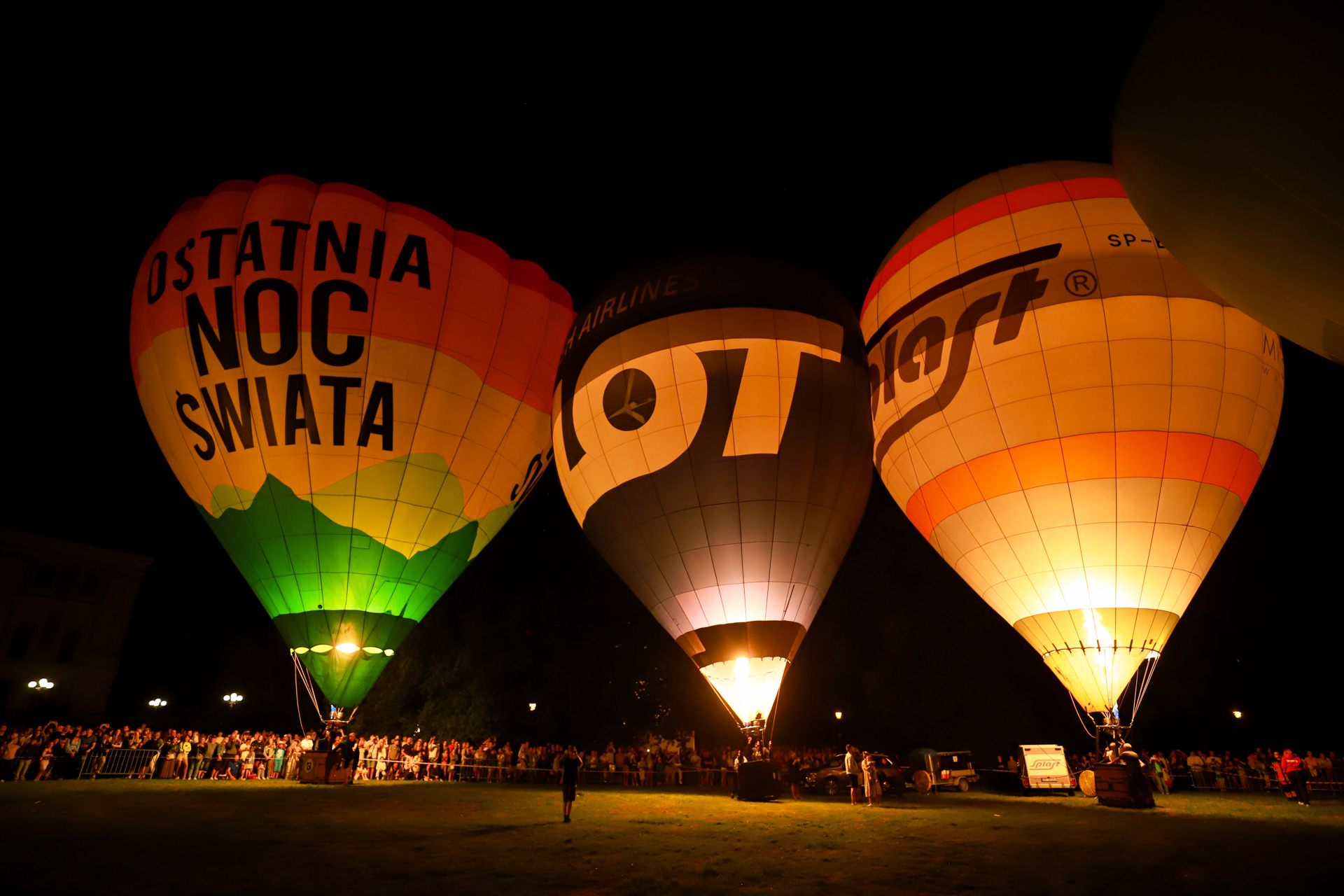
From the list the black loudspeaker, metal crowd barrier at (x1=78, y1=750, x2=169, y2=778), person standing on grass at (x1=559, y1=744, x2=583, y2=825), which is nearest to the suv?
the black loudspeaker

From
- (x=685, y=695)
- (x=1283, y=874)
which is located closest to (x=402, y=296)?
(x=1283, y=874)

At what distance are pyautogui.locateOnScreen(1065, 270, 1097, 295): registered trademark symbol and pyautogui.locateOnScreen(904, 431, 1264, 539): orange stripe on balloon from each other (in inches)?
80.3

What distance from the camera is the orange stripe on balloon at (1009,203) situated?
11.2 meters

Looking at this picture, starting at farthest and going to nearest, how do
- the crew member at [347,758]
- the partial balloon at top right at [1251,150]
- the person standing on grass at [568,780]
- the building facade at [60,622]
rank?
the building facade at [60,622], the crew member at [347,758], the person standing on grass at [568,780], the partial balloon at top right at [1251,150]

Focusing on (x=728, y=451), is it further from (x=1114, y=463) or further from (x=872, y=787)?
(x=872, y=787)

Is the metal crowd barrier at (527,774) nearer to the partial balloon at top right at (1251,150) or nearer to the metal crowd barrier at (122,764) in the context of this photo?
the metal crowd barrier at (122,764)

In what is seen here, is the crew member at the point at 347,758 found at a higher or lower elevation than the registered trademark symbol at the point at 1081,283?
lower

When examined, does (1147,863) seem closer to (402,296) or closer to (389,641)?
(389,641)

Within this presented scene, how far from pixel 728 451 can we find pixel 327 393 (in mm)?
6490

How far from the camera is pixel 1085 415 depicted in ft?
33.8

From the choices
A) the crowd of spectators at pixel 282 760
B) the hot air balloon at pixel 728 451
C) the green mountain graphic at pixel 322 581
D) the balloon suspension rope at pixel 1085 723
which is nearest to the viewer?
the balloon suspension rope at pixel 1085 723

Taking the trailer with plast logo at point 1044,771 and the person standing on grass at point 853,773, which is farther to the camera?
the trailer with plast logo at point 1044,771

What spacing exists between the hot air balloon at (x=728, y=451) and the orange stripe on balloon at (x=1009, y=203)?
1849 mm

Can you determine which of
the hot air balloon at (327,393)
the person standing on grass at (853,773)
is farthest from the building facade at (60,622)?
the person standing on grass at (853,773)
